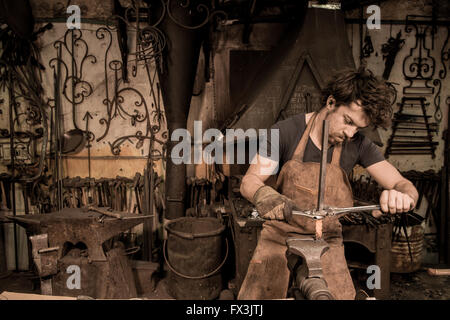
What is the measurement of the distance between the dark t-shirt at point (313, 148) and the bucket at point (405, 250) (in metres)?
1.90

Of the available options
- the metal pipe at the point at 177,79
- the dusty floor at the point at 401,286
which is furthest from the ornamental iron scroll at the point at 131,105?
the dusty floor at the point at 401,286

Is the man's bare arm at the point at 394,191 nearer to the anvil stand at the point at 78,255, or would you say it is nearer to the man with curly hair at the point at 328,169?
the man with curly hair at the point at 328,169

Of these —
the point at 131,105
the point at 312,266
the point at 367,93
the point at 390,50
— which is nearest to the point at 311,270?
the point at 312,266

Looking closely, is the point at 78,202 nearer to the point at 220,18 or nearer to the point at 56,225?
the point at 56,225

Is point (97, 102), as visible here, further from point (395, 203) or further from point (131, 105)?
point (395, 203)

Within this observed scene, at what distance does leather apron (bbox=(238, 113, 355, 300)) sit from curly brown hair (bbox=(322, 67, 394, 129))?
10.1 inches

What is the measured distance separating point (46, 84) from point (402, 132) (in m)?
4.61

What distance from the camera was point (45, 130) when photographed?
341 cm

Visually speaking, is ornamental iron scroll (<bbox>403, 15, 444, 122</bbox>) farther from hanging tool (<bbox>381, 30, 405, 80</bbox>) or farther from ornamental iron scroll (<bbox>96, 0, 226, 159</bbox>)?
ornamental iron scroll (<bbox>96, 0, 226, 159</bbox>)

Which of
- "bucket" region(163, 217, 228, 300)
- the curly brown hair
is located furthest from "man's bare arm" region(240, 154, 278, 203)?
"bucket" region(163, 217, 228, 300)

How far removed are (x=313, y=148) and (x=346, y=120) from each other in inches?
11.2

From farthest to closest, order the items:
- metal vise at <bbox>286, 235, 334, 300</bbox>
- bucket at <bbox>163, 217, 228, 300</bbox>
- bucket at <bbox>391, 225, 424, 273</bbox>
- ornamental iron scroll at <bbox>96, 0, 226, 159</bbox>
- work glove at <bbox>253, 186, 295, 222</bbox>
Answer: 1. ornamental iron scroll at <bbox>96, 0, 226, 159</bbox>
2. bucket at <bbox>391, 225, 424, 273</bbox>
3. bucket at <bbox>163, 217, 228, 300</bbox>
4. work glove at <bbox>253, 186, 295, 222</bbox>
5. metal vise at <bbox>286, 235, 334, 300</bbox>

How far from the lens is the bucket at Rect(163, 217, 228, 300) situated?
2.93 m
